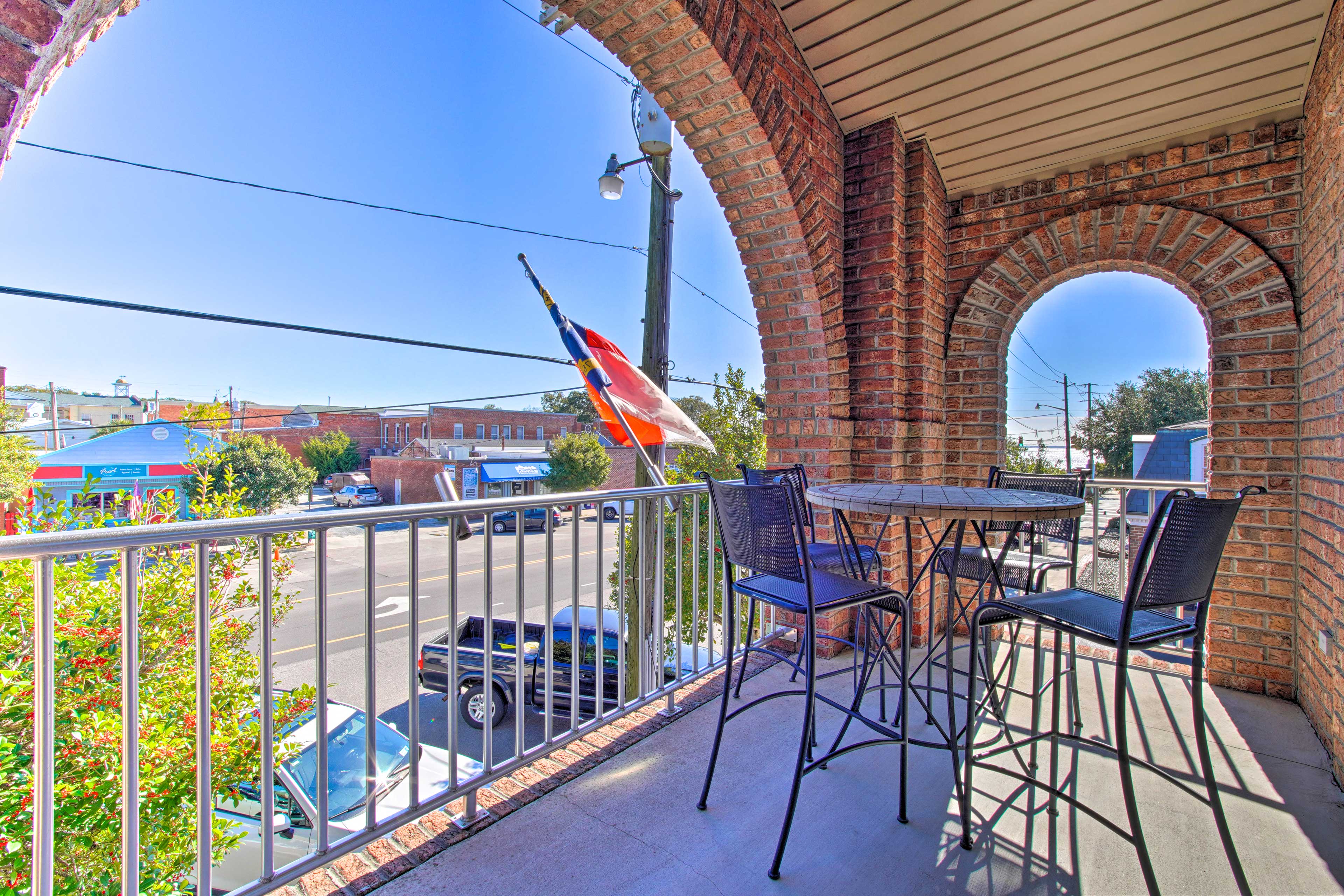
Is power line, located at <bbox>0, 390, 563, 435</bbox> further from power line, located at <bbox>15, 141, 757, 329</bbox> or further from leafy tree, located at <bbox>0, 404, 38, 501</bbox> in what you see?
power line, located at <bbox>15, 141, 757, 329</bbox>

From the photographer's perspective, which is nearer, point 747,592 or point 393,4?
point 747,592

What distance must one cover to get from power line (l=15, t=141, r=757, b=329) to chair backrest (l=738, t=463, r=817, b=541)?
150 cm

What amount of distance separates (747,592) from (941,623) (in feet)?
7.44

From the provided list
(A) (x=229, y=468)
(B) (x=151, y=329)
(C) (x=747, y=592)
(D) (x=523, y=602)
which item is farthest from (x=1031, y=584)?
(B) (x=151, y=329)

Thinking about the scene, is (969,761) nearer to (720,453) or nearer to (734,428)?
(720,453)

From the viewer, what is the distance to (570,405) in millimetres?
40438

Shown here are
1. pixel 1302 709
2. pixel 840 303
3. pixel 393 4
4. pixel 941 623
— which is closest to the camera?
pixel 1302 709

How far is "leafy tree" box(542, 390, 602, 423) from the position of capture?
38969mm

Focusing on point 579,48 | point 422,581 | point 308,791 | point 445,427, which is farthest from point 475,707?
point 445,427

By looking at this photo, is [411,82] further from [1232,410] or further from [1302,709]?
[1302,709]

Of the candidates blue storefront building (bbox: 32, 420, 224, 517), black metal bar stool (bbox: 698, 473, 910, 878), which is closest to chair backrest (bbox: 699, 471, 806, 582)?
black metal bar stool (bbox: 698, 473, 910, 878)

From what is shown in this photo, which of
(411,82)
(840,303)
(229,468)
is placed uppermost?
(411,82)

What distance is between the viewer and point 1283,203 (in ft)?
8.45

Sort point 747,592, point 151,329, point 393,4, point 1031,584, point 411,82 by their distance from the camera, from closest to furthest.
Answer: point 747,592 < point 1031,584 < point 393,4 < point 411,82 < point 151,329
